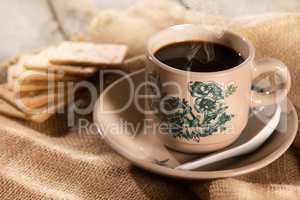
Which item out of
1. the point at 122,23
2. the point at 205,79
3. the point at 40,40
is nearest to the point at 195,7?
the point at 205,79

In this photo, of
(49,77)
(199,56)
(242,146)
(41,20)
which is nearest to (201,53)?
(199,56)

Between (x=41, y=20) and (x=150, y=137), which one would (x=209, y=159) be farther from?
(x=41, y=20)

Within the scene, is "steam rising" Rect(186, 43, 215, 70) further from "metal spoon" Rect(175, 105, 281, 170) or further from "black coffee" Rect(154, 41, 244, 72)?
"metal spoon" Rect(175, 105, 281, 170)

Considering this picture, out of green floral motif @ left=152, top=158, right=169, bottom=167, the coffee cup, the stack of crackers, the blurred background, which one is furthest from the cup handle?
the blurred background

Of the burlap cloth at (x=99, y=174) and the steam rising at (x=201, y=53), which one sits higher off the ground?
the steam rising at (x=201, y=53)

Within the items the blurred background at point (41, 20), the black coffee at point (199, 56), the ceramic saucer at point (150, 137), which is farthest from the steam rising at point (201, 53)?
the blurred background at point (41, 20)

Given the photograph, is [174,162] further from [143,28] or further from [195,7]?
[143,28]

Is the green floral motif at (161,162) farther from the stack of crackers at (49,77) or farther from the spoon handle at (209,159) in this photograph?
the stack of crackers at (49,77)
